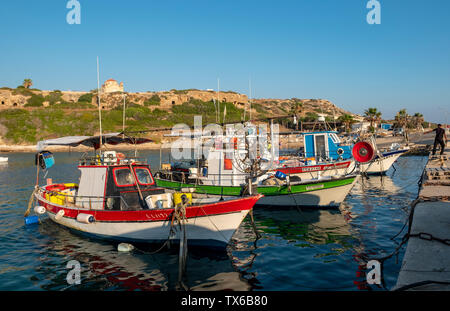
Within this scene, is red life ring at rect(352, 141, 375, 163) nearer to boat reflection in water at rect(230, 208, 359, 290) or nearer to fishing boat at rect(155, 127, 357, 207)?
fishing boat at rect(155, 127, 357, 207)

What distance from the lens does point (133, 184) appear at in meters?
13.4

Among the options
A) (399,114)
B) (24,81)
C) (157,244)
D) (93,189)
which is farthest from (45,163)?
(24,81)

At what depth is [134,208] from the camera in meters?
12.5

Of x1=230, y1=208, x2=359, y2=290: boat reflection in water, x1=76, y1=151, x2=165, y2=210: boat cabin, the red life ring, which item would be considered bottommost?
x1=230, y1=208, x2=359, y2=290: boat reflection in water

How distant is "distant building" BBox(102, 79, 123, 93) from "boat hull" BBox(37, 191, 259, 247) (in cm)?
11238

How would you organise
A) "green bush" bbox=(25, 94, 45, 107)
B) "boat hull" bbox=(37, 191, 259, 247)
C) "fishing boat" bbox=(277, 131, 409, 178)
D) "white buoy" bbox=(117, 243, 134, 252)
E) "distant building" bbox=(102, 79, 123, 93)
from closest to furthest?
"boat hull" bbox=(37, 191, 259, 247) → "white buoy" bbox=(117, 243, 134, 252) → "fishing boat" bbox=(277, 131, 409, 178) → "green bush" bbox=(25, 94, 45, 107) → "distant building" bbox=(102, 79, 123, 93)

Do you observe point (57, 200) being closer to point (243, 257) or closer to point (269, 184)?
point (243, 257)

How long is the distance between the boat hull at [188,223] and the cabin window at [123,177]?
1.50 metres

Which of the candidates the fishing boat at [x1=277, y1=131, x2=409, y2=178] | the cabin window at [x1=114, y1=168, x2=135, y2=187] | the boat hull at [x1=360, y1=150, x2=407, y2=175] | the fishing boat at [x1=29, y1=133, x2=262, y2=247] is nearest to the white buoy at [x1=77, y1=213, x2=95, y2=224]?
the fishing boat at [x1=29, y1=133, x2=262, y2=247]

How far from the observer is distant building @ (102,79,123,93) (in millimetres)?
116644

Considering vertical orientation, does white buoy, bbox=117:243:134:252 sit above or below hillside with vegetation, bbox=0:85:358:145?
below

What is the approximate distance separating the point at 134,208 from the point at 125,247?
1577 millimetres

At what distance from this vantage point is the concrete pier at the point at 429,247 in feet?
17.4

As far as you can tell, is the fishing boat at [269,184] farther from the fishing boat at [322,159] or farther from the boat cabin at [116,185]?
the boat cabin at [116,185]
